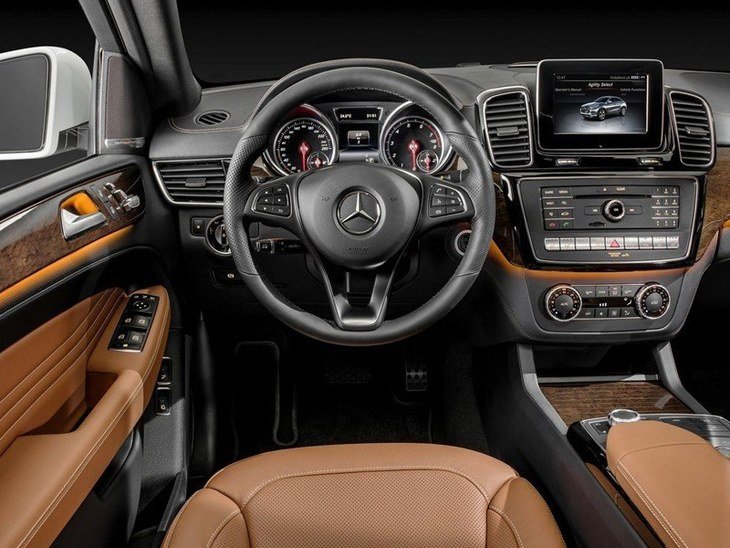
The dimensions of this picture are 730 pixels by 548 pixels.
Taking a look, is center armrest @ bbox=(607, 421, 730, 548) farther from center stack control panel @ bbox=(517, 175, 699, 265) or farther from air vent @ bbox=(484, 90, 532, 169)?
air vent @ bbox=(484, 90, 532, 169)

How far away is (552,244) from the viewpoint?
5.59ft

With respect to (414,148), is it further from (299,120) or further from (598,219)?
(598,219)

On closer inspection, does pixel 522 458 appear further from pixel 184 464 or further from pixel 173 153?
pixel 173 153

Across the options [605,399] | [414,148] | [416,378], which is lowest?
[416,378]

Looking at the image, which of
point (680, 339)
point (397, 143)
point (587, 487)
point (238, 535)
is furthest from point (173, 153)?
point (680, 339)

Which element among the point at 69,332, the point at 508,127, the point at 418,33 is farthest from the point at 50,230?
the point at 418,33

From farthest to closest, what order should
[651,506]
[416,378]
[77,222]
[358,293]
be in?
[416,378] → [358,293] → [77,222] → [651,506]

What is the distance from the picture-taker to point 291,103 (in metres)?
1.35

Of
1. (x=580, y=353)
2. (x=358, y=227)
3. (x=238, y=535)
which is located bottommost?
(x=580, y=353)

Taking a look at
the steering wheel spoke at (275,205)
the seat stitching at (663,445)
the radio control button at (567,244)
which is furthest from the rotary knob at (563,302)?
the steering wheel spoke at (275,205)

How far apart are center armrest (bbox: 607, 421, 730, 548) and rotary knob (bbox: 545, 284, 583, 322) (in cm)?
51

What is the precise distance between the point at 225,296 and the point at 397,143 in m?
0.71

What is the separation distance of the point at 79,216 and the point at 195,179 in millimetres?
415

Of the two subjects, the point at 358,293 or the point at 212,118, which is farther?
the point at 212,118
